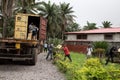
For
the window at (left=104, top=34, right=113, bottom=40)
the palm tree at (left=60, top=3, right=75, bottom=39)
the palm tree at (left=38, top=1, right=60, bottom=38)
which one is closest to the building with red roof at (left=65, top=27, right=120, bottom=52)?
the window at (left=104, top=34, right=113, bottom=40)

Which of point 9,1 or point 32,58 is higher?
point 9,1

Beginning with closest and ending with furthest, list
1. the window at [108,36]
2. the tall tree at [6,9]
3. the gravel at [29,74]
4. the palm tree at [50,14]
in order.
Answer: the gravel at [29,74] < the tall tree at [6,9] < the window at [108,36] < the palm tree at [50,14]

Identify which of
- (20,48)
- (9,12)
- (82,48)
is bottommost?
(82,48)

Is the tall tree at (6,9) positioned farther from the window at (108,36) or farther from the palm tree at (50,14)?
the palm tree at (50,14)

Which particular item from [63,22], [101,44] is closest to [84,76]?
[101,44]

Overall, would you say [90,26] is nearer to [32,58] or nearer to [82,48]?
[82,48]

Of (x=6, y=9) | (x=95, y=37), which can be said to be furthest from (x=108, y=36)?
(x=6, y=9)

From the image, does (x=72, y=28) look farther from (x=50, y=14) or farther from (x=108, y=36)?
(x=108, y=36)

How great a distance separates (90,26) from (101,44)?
48.0 metres

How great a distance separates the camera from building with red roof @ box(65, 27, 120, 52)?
159 feet

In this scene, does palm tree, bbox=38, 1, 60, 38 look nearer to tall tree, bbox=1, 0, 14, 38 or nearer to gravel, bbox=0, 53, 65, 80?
tall tree, bbox=1, 0, 14, 38

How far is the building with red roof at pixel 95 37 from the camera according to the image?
48.3 metres

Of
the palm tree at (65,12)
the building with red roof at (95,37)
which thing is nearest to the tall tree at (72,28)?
the palm tree at (65,12)

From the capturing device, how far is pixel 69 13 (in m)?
79.7
